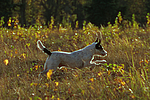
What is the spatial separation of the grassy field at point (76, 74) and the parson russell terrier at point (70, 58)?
0.19m

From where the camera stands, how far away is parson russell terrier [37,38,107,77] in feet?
16.7

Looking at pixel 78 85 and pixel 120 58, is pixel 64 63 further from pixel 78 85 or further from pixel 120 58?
pixel 120 58

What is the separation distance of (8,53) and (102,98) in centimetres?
414

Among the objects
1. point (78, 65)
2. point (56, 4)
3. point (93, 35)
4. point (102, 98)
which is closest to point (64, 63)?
point (78, 65)

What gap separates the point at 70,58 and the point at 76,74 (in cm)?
39

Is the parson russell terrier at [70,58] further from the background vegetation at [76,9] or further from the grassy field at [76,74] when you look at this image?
the background vegetation at [76,9]

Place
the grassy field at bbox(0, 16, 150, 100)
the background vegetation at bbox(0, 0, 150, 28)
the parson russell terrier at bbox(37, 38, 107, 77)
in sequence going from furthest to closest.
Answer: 1. the background vegetation at bbox(0, 0, 150, 28)
2. the parson russell terrier at bbox(37, 38, 107, 77)
3. the grassy field at bbox(0, 16, 150, 100)

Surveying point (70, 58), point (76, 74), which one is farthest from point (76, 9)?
point (76, 74)

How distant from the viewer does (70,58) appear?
5227 millimetres

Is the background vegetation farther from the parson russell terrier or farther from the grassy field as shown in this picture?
the parson russell terrier

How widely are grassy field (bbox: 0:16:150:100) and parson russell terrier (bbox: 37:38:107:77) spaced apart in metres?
0.19

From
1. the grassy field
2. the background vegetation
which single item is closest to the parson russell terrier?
the grassy field

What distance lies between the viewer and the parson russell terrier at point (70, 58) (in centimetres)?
508

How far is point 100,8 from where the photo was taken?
22031 millimetres
